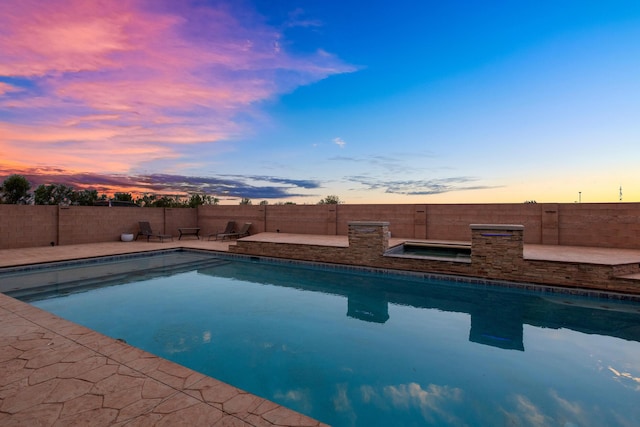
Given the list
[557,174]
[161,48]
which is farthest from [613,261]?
[161,48]

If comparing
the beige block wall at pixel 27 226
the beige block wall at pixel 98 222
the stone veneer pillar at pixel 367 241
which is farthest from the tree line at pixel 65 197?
the stone veneer pillar at pixel 367 241

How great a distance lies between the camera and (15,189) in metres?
34.1

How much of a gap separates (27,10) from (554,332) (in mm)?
13271

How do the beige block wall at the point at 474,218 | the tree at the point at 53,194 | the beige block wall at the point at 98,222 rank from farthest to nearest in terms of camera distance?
the tree at the point at 53,194, the beige block wall at the point at 98,222, the beige block wall at the point at 474,218

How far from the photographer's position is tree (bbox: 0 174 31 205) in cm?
3353

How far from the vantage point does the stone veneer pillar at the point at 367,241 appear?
9141 mm

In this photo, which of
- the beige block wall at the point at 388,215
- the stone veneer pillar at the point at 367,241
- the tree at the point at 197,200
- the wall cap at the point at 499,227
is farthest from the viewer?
the tree at the point at 197,200

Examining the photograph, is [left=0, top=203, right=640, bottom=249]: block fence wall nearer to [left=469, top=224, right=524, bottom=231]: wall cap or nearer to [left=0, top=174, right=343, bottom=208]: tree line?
[left=469, top=224, right=524, bottom=231]: wall cap

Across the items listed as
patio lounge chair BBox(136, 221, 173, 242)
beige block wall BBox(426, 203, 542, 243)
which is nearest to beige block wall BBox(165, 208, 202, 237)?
patio lounge chair BBox(136, 221, 173, 242)

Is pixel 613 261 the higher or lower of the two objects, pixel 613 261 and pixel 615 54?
the lower

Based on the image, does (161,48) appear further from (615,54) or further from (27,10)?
(615,54)

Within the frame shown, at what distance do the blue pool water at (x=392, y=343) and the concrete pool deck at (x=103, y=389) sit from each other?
805 millimetres

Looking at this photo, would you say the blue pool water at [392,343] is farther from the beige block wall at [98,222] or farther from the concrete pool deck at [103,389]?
the beige block wall at [98,222]

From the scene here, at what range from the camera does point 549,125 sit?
38.0 feet
